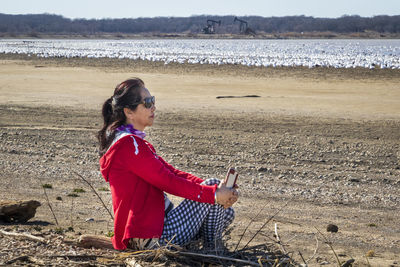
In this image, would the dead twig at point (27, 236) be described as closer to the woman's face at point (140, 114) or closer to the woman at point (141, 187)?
the woman at point (141, 187)

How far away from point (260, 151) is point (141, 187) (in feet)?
21.6

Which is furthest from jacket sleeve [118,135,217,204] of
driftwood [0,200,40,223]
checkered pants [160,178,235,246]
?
driftwood [0,200,40,223]

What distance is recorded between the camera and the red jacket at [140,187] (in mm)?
3787

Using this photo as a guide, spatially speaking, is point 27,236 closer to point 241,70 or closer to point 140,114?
point 140,114

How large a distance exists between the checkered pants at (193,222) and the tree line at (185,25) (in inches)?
4963

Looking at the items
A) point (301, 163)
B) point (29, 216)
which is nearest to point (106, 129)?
point (29, 216)

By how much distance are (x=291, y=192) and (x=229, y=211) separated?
3557 millimetres

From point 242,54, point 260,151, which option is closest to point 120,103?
point 260,151

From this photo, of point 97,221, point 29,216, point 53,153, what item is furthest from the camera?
point 53,153

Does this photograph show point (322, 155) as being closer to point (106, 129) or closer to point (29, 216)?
point (29, 216)

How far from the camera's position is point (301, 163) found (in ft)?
31.1

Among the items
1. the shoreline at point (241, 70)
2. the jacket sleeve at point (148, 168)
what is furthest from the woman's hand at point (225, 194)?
the shoreline at point (241, 70)

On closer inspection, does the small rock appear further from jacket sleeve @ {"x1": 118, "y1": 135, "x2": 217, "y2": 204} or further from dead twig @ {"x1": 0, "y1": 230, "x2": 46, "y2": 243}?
dead twig @ {"x1": 0, "y1": 230, "x2": 46, "y2": 243}

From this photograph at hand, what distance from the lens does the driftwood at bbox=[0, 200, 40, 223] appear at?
18.0 feet
